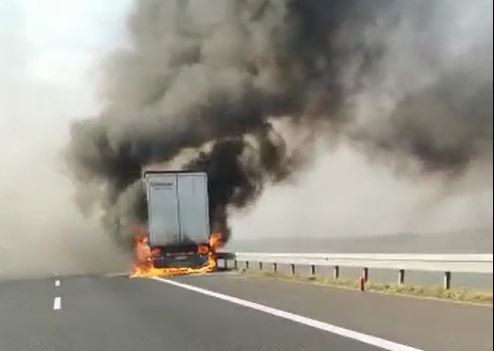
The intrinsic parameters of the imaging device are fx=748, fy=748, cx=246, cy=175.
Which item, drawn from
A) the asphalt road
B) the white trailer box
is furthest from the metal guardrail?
the white trailer box

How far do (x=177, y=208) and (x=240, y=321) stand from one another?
16.3 m

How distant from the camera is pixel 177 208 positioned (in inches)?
1042

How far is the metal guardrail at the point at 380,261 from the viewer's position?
1089 centimetres

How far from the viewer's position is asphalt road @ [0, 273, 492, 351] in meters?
8.09

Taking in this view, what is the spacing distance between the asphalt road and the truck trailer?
9.25m

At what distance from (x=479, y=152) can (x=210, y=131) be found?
34484 mm

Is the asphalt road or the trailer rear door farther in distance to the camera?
the trailer rear door

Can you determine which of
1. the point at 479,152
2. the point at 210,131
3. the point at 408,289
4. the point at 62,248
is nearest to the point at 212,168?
the point at 210,131

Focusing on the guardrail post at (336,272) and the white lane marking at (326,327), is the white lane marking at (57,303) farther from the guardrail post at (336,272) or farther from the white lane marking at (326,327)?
the guardrail post at (336,272)

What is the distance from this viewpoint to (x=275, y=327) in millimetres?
9508

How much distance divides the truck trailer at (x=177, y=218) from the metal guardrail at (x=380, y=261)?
1.56m

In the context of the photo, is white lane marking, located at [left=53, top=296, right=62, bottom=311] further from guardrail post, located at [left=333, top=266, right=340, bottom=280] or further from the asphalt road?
guardrail post, located at [left=333, top=266, right=340, bottom=280]

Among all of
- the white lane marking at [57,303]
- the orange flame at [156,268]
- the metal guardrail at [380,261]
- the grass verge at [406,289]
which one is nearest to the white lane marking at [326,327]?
the metal guardrail at [380,261]

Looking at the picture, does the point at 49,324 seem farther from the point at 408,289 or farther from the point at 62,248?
the point at 62,248
